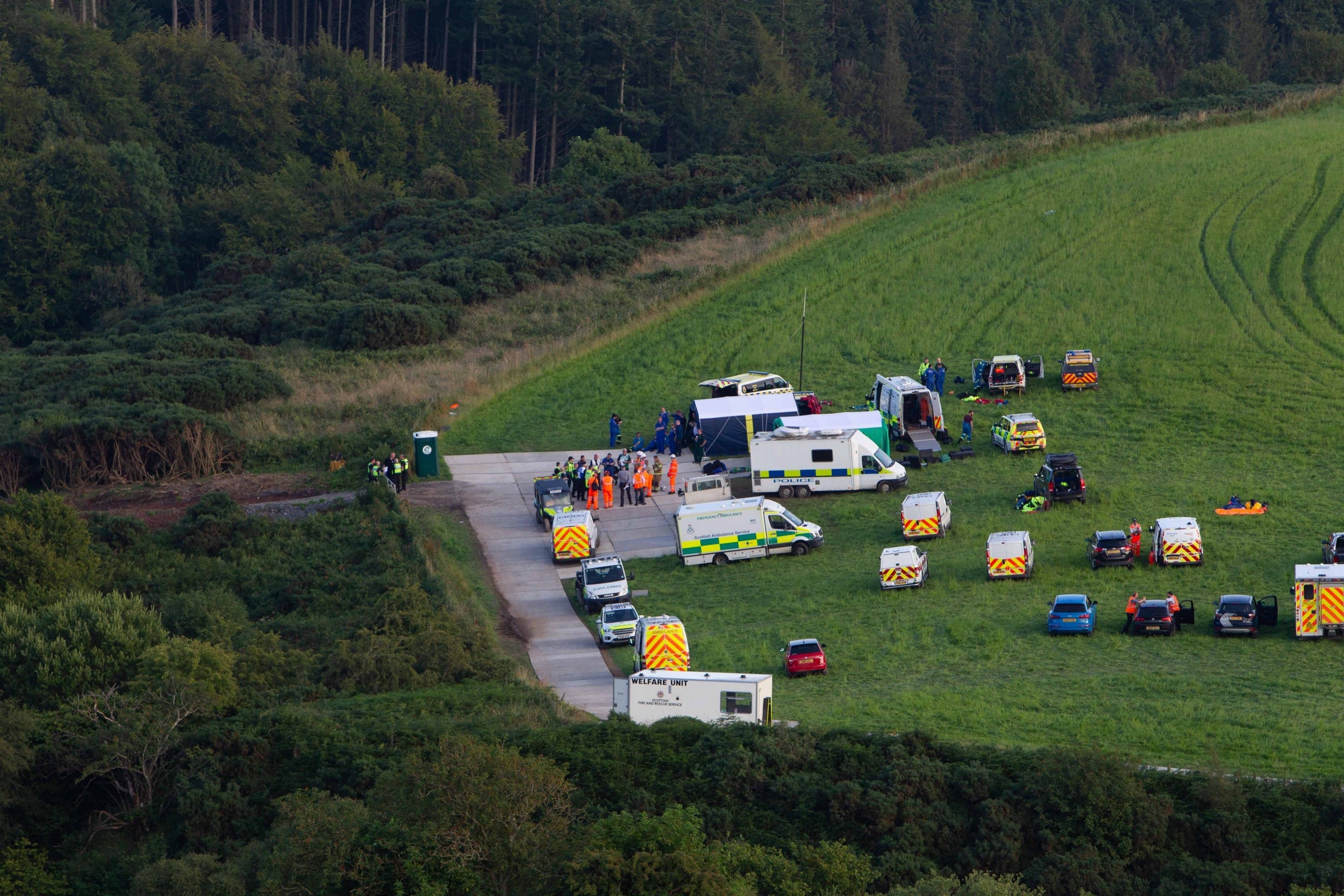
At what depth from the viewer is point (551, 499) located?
44031 millimetres

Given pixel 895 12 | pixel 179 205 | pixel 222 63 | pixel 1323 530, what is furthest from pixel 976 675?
pixel 895 12

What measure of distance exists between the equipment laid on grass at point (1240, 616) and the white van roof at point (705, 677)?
31.5ft

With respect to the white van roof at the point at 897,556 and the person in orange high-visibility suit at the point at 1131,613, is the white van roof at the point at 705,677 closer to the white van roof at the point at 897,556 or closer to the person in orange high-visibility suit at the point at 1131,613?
the white van roof at the point at 897,556

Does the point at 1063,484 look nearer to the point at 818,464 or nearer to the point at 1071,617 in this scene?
the point at 818,464

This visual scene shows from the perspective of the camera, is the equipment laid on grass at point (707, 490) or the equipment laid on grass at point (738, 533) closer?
the equipment laid on grass at point (738, 533)

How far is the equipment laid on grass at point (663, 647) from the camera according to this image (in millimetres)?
31953

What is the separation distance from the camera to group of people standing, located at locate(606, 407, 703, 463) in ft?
163

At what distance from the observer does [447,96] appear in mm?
116938

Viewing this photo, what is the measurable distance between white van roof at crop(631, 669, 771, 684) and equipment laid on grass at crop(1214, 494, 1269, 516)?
16749mm

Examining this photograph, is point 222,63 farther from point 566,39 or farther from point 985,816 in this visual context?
point 985,816

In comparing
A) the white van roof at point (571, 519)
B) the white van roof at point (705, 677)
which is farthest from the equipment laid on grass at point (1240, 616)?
the white van roof at point (571, 519)

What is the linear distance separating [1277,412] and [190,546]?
111 feet

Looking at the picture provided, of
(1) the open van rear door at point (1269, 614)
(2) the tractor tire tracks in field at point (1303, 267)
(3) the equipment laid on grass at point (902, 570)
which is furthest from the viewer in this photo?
(2) the tractor tire tracks in field at point (1303, 267)

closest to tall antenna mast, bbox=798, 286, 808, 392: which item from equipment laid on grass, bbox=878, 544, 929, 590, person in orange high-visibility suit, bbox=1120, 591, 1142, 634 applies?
equipment laid on grass, bbox=878, 544, 929, 590
